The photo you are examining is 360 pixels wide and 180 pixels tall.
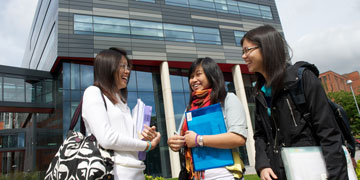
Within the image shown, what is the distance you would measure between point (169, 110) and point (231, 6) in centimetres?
1187

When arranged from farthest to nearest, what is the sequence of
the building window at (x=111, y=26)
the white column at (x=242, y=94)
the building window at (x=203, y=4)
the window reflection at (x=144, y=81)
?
the building window at (x=203, y=4)
the white column at (x=242, y=94)
the window reflection at (x=144, y=81)
the building window at (x=111, y=26)

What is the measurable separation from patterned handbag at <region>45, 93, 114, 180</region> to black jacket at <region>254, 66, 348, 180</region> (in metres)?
1.26

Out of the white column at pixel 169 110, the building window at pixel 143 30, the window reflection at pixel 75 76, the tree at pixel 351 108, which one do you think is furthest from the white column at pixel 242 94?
the tree at pixel 351 108

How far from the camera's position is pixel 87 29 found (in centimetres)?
1523

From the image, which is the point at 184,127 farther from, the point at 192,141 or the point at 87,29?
the point at 87,29

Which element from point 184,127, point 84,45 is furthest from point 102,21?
point 184,127

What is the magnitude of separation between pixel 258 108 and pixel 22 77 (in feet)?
59.3

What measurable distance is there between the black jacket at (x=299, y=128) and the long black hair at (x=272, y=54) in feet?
0.22

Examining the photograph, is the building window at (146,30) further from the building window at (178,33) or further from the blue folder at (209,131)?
the blue folder at (209,131)

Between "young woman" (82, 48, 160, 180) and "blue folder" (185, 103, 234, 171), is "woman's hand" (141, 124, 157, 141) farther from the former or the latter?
"blue folder" (185, 103, 234, 171)

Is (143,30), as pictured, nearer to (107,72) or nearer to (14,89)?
(14,89)

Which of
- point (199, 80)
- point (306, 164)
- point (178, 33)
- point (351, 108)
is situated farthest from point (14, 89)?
point (351, 108)

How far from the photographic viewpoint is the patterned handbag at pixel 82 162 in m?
1.57

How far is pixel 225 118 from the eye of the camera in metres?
2.15
